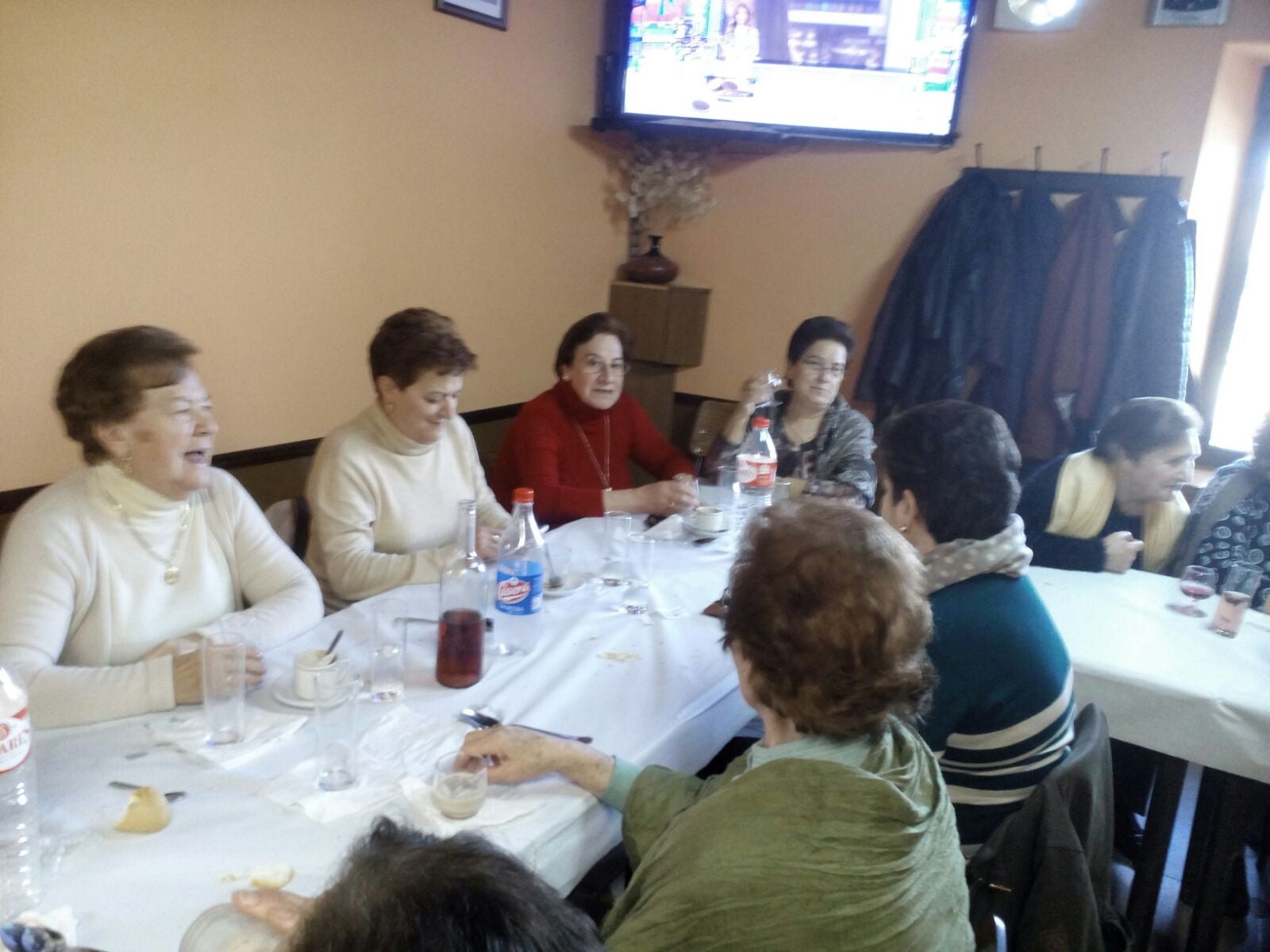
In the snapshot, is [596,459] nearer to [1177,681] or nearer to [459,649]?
[459,649]

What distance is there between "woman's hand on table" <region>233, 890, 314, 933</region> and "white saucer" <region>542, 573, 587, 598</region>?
1059mm

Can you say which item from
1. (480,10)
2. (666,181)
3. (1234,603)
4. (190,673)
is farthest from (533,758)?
(666,181)

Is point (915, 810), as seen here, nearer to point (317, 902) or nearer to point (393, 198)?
point (317, 902)

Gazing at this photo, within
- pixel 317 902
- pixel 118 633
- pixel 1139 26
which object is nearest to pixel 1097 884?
pixel 317 902

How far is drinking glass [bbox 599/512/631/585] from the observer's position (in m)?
2.18

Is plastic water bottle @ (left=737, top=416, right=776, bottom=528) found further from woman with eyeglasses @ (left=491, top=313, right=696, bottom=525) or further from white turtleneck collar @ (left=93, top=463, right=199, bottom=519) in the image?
white turtleneck collar @ (left=93, top=463, right=199, bottom=519)

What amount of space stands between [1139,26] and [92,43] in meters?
3.44

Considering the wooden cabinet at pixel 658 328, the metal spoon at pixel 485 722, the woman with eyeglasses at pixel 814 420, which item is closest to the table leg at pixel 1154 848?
the woman with eyeglasses at pixel 814 420

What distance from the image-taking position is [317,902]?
1.79 ft

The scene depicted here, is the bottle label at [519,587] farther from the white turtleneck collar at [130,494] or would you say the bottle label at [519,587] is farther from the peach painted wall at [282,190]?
the peach painted wall at [282,190]

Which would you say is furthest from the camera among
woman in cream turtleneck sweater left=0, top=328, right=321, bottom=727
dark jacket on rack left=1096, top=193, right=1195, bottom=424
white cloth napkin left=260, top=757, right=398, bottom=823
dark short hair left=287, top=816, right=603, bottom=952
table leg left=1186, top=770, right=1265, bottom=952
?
dark jacket on rack left=1096, top=193, right=1195, bottom=424

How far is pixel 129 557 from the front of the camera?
1635mm

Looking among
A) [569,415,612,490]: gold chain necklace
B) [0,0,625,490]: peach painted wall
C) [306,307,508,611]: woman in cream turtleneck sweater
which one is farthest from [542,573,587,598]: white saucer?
[0,0,625,490]: peach painted wall

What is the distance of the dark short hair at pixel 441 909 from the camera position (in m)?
0.51
